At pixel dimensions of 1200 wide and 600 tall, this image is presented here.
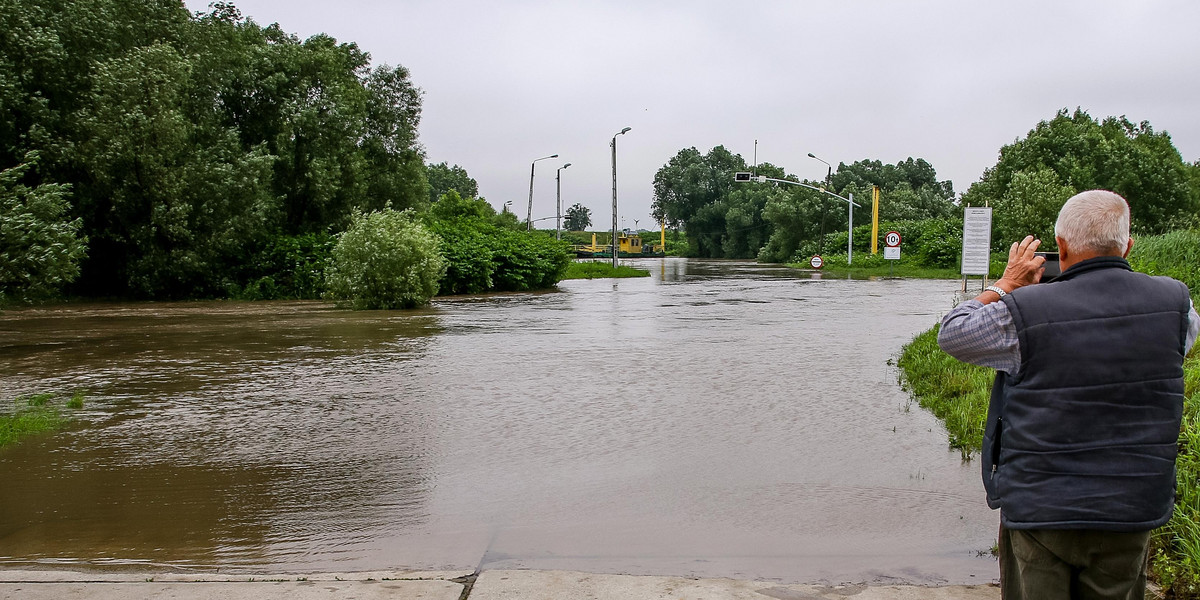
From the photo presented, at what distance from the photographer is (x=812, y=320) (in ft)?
58.6

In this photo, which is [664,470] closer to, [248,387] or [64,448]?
[64,448]

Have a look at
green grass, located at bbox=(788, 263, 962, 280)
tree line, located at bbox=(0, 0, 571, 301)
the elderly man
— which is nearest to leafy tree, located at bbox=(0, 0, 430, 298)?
tree line, located at bbox=(0, 0, 571, 301)

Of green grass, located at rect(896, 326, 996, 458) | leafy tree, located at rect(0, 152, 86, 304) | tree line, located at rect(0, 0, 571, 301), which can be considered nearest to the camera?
green grass, located at rect(896, 326, 996, 458)

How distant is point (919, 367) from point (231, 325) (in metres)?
12.9

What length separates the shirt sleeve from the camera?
298cm

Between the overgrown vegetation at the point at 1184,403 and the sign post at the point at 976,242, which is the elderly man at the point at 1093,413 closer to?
the overgrown vegetation at the point at 1184,403

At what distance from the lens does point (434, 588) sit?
13.6 ft

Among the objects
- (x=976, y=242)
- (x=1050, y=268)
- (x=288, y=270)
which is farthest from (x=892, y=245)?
(x=1050, y=268)

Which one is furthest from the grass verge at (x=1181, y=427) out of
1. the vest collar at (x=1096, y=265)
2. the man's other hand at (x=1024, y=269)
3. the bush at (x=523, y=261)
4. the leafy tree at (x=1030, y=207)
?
the leafy tree at (x=1030, y=207)

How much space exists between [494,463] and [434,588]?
288 cm

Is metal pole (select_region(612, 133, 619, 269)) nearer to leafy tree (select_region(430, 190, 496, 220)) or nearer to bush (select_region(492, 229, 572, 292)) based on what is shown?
leafy tree (select_region(430, 190, 496, 220))

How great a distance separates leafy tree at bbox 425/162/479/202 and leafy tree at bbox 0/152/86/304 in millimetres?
108814

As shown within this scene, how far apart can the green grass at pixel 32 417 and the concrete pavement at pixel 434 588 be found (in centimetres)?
399

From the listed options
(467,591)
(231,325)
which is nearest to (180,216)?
(231,325)
